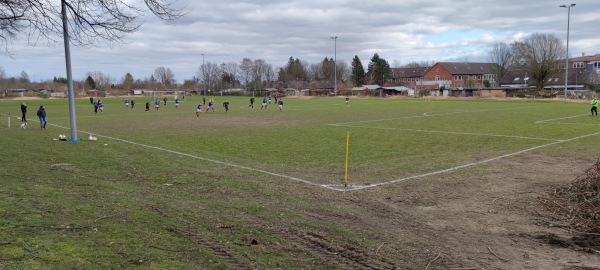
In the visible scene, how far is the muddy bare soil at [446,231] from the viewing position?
19.0 feet

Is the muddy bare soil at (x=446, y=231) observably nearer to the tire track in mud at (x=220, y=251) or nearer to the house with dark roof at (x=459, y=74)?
the tire track in mud at (x=220, y=251)

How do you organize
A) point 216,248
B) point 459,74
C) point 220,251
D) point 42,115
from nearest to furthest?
point 220,251 → point 216,248 → point 42,115 → point 459,74

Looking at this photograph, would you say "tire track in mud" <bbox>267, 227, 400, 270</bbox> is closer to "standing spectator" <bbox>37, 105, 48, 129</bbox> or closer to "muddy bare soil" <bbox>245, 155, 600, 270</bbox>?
"muddy bare soil" <bbox>245, 155, 600, 270</bbox>

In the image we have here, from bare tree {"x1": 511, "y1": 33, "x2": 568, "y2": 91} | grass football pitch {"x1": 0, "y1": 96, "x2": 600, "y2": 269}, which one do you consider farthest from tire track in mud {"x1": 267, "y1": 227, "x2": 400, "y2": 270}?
bare tree {"x1": 511, "y1": 33, "x2": 568, "y2": 91}

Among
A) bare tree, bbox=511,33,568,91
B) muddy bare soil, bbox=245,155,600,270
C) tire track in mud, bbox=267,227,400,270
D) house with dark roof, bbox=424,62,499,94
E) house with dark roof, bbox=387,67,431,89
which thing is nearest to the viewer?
tire track in mud, bbox=267,227,400,270

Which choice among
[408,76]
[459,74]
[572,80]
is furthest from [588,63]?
[408,76]

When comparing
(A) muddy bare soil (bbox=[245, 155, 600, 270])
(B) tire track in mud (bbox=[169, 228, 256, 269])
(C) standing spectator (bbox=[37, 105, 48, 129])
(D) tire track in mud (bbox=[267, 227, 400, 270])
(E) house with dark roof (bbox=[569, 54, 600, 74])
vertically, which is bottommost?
(A) muddy bare soil (bbox=[245, 155, 600, 270])

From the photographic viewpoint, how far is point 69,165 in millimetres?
13078

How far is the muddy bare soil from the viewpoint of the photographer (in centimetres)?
580

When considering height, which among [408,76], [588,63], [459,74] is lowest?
[459,74]

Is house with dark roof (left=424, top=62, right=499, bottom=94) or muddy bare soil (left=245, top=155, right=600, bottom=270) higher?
house with dark roof (left=424, top=62, right=499, bottom=94)

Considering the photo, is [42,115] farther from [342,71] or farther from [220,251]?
[342,71]

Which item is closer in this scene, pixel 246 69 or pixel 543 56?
pixel 543 56

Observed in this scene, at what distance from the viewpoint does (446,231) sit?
23.7 ft
